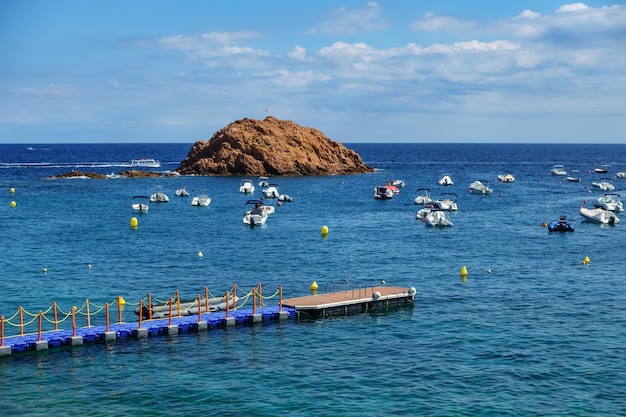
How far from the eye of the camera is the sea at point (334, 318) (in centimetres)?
3878

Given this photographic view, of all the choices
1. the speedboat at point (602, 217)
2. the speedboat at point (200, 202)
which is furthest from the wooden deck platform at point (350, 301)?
the speedboat at point (200, 202)

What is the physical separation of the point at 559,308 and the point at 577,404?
64.2 feet

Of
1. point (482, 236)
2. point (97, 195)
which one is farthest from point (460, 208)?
point (97, 195)

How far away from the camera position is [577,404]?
38.2 meters

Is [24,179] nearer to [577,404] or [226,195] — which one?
[226,195]

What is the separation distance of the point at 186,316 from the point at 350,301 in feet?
39.3

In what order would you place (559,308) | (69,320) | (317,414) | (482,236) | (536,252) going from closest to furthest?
(317,414), (69,320), (559,308), (536,252), (482,236)

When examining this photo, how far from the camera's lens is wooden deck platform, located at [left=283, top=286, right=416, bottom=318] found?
→ 5422cm

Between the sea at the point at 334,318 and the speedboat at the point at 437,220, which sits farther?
the speedboat at the point at 437,220

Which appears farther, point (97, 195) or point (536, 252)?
point (97, 195)

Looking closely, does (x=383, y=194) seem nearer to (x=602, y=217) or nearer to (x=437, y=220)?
(x=437, y=220)

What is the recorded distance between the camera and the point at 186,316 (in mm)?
52250

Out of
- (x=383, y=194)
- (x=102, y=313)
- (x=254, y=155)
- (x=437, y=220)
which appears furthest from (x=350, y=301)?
(x=254, y=155)

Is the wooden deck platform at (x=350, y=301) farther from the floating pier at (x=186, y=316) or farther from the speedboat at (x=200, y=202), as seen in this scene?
the speedboat at (x=200, y=202)
